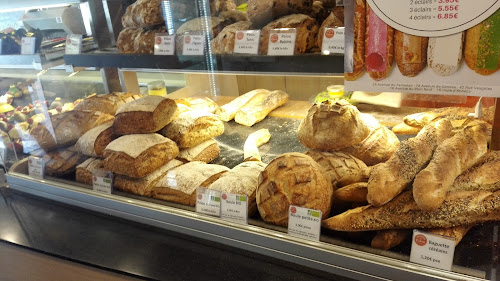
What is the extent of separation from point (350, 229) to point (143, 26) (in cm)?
127

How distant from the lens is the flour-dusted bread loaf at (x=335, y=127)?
146 cm

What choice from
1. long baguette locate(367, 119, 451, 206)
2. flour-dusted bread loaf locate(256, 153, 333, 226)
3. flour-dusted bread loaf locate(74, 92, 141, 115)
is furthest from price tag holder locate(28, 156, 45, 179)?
long baguette locate(367, 119, 451, 206)

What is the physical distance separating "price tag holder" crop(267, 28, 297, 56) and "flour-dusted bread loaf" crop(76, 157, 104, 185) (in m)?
1.02

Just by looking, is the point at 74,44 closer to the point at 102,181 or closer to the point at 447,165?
the point at 102,181

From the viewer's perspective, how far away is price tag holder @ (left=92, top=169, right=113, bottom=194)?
1.79 meters

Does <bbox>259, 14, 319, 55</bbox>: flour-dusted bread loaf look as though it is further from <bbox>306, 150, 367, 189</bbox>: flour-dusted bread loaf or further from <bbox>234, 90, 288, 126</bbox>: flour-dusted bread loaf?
<bbox>234, 90, 288, 126</bbox>: flour-dusted bread loaf

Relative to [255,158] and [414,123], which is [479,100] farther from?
[255,158]

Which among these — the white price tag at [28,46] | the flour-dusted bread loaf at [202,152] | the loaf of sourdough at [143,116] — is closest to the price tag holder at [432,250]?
the flour-dusted bread loaf at [202,152]

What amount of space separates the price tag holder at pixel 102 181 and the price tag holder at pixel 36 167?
1.19ft

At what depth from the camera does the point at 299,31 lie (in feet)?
4.44

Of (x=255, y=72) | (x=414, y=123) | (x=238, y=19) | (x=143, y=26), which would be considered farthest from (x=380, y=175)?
(x=143, y=26)

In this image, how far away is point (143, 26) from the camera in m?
1.84

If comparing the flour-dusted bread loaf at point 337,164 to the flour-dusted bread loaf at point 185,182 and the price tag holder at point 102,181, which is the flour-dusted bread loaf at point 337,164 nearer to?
the flour-dusted bread loaf at point 185,182

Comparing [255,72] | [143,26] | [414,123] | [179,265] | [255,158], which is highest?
[143,26]
